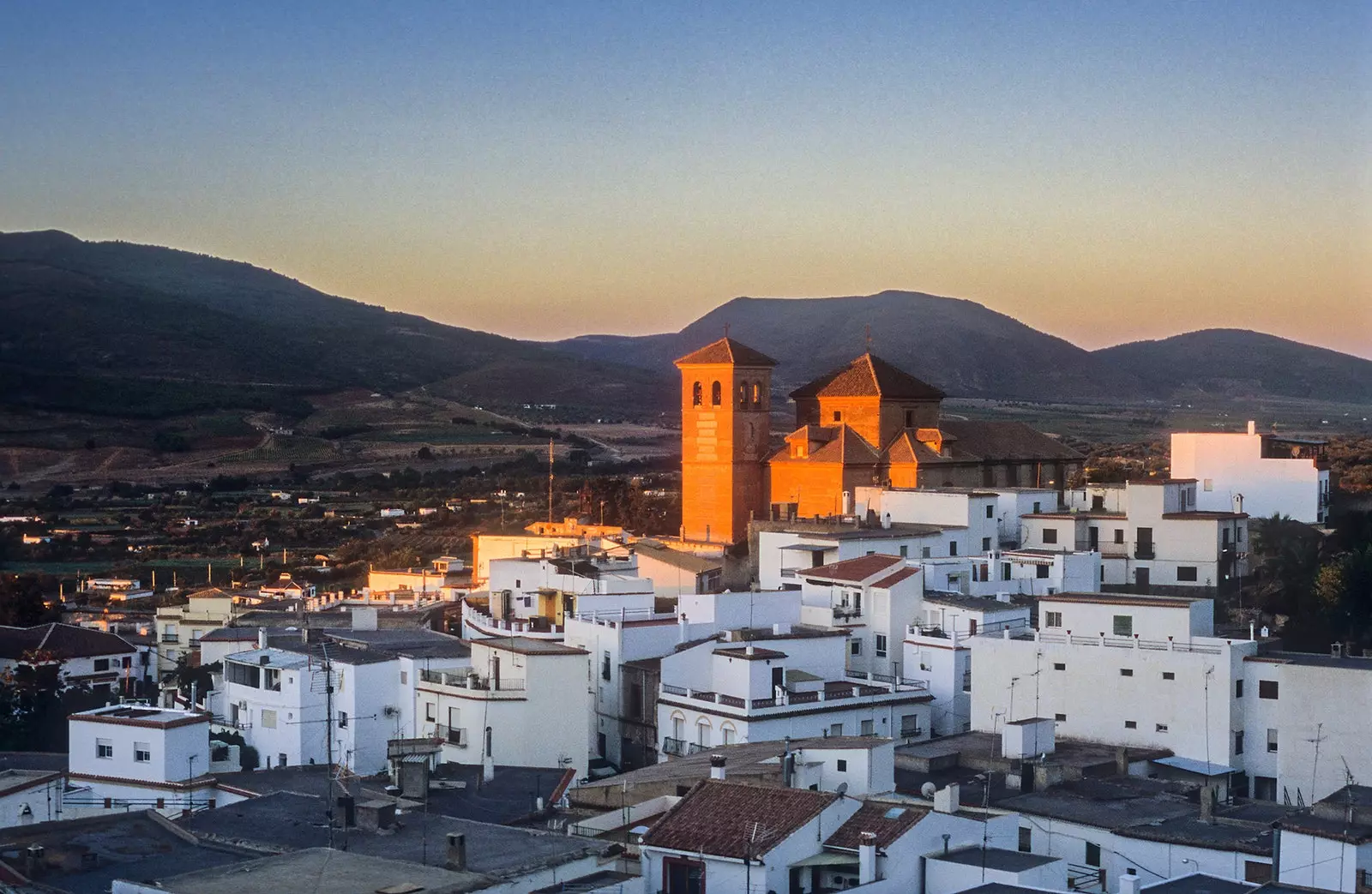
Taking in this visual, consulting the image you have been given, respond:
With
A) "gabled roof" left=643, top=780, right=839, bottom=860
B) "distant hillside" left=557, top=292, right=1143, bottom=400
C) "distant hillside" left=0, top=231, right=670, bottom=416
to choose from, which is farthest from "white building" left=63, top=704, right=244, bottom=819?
"distant hillside" left=557, top=292, right=1143, bottom=400

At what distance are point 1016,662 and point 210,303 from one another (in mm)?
104320

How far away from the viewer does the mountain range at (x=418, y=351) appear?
80.7 meters

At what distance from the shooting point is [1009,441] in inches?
1720

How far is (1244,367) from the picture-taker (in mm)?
156750

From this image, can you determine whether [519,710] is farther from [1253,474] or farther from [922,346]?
[922,346]

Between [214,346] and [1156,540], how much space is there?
67.3m

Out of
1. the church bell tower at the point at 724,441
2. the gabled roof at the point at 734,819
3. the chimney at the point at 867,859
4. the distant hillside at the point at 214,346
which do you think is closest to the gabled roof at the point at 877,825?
the chimney at the point at 867,859

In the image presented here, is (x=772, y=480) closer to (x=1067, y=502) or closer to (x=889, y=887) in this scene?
(x=1067, y=502)

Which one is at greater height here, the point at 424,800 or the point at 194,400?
the point at 194,400

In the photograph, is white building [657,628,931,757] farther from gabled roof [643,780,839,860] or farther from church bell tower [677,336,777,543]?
church bell tower [677,336,777,543]

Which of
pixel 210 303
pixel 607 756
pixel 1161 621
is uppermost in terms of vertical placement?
pixel 210 303

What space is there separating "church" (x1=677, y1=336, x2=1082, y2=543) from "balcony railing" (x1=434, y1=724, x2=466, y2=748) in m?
16.0

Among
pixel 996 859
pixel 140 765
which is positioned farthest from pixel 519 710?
pixel 996 859

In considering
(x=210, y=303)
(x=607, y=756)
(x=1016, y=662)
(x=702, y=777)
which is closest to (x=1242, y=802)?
(x=1016, y=662)
